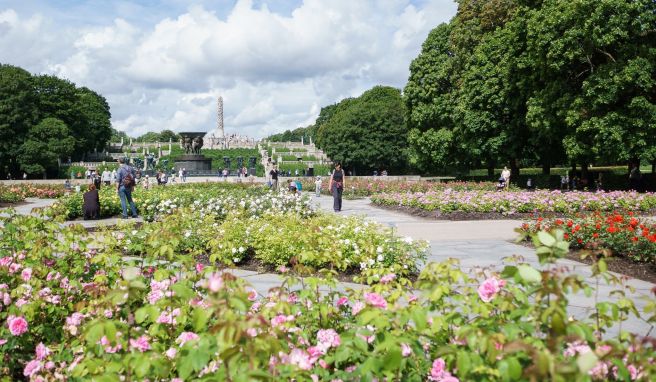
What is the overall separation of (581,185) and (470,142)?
6767mm

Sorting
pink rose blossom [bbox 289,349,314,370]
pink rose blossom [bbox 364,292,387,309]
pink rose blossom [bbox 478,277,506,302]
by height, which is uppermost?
pink rose blossom [bbox 478,277,506,302]

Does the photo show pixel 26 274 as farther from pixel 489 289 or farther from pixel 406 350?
pixel 489 289

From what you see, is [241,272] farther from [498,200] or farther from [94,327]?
[498,200]

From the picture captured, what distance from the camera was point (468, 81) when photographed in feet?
101

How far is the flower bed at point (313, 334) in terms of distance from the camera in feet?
6.05

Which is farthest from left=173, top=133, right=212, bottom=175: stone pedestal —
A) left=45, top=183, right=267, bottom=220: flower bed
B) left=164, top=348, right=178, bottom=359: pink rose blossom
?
left=164, top=348, right=178, bottom=359: pink rose blossom

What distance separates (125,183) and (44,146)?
43.8 metres

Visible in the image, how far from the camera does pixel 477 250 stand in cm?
923

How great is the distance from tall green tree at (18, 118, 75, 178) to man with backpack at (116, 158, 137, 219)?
42099 millimetres

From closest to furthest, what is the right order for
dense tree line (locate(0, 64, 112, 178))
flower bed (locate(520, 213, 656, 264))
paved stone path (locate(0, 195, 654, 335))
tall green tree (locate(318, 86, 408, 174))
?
paved stone path (locate(0, 195, 654, 335)) → flower bed (locate(520, 213, 656, 264)) → dense tree line (locate(0, 64, 112, 178)) → tall green tree (locate(318, 86, 408, 174))

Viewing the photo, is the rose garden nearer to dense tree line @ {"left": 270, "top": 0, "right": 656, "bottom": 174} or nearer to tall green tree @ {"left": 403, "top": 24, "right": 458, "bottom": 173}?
dense tree line @ {"left": 270, "top": 0, "right": 656, "bottom": 174}

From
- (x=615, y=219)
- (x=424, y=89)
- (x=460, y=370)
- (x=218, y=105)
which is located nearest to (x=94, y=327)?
(x=460, y=370)

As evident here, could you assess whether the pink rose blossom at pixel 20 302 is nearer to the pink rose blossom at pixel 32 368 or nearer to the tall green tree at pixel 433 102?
the pink rose blossom at pixel 32 368

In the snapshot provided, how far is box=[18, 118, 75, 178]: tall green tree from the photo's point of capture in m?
50.4
